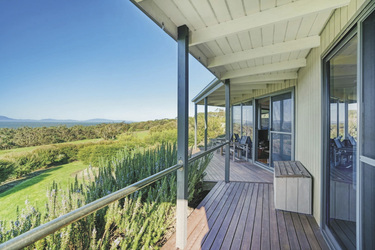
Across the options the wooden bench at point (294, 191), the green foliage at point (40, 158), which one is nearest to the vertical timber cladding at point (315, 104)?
the wooden bench at point (294, 191)

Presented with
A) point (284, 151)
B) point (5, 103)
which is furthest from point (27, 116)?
point (284, 151)

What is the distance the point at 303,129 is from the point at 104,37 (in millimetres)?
11264

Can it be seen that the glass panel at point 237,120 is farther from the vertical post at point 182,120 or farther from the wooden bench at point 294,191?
the vertical post at point 182,120

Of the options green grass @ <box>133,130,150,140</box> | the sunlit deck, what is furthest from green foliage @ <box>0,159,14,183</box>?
the sunlit deck

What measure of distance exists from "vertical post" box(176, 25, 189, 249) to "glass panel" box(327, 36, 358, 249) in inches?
59.4

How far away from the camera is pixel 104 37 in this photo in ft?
34.3

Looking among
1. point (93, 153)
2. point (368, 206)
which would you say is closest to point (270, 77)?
point (368, 206)

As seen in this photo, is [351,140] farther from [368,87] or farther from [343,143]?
[368,87]

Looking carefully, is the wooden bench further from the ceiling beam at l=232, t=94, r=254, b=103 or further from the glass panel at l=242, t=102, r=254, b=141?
the ceiling beam at l=232, t=94, r=254, b=103

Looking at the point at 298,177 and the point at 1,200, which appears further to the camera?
the point at 1,200

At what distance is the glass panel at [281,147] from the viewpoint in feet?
14.6

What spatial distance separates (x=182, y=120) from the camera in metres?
2.04

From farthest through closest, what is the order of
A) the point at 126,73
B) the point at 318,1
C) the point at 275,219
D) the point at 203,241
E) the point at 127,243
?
1. the point at 126,73
2. the point at 275,219
3. the point at 203,241
4. the point at 127,243
5. the point at 318,1

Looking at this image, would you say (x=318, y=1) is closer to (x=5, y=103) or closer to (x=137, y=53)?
(x=5, y=103)
